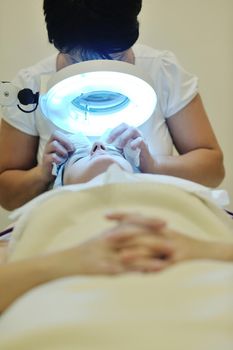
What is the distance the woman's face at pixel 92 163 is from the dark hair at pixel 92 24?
0.20 metres

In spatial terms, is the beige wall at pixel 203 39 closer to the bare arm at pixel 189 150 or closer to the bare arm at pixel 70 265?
the bare arm at pixel 189 150

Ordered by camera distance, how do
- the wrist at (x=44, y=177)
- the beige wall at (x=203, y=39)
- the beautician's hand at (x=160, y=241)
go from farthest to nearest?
the beige wall at (x=203, y=39)
the wrist at (x=44, y=177)
the beautician's hand at (x=160, y=241)

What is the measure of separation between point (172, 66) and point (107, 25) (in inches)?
13.4

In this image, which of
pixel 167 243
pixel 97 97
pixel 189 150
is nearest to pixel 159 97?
pixel 189 150

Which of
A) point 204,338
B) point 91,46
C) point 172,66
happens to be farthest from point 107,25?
point 204,338

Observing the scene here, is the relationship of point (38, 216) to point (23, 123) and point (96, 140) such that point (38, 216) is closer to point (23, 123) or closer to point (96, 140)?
point (96, 140)

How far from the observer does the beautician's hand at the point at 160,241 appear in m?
0.57

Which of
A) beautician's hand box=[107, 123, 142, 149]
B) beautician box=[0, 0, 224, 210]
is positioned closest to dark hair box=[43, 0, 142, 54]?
beautician box=[0, 0, 224, 210]

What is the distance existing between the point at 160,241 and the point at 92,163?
35 cm

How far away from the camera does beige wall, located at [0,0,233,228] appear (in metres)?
1.72

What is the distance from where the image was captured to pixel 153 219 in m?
0.61

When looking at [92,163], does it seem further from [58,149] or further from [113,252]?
[113,252]

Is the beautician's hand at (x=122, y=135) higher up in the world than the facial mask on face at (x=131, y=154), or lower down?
higher up

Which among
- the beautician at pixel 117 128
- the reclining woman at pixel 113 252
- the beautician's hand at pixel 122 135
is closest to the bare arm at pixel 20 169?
the beautician at pixel 117 128
